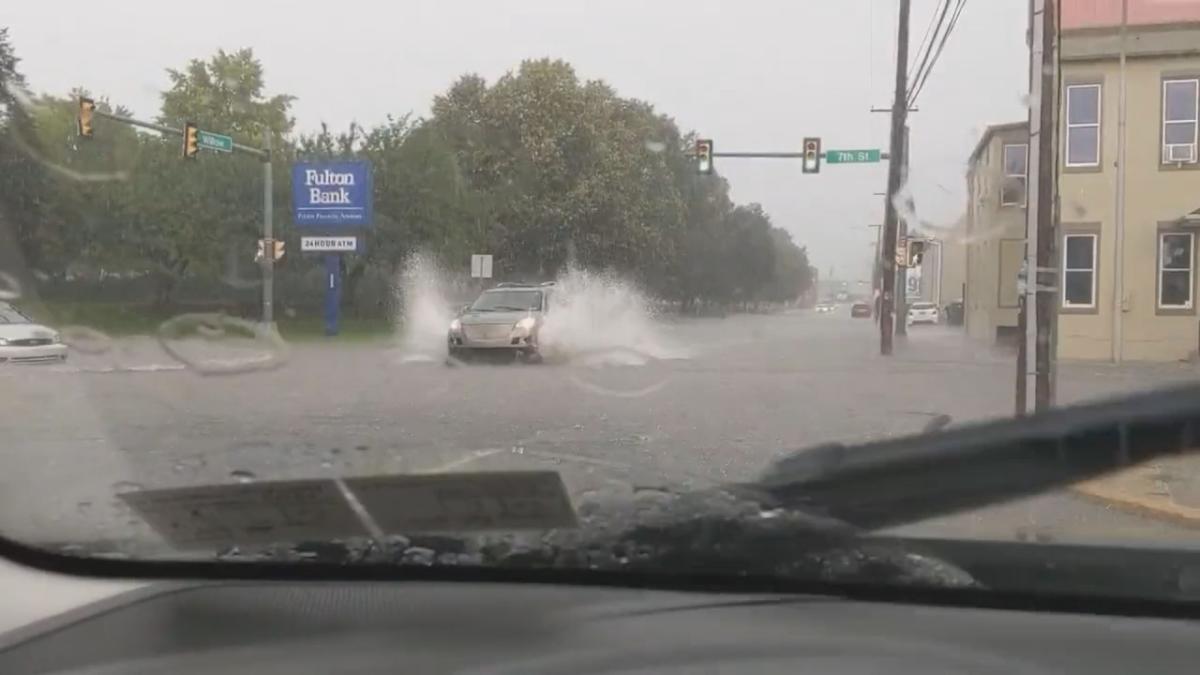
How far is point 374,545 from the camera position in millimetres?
3340

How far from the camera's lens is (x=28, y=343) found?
39.4ft

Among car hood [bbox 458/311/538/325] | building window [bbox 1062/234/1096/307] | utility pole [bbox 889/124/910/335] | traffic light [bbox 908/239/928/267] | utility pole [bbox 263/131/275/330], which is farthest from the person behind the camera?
utility pole [bbox 889/124/910/335]

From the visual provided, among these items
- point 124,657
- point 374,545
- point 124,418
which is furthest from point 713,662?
point 124,418

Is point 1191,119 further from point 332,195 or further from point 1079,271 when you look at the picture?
point 332,195

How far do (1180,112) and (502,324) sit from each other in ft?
30.6

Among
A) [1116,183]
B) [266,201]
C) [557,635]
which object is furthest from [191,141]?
[557,635]

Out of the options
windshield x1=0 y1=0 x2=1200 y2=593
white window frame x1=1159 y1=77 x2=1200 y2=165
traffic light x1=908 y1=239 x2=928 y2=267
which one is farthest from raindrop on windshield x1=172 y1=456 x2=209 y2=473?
traffic light x1=908 y1=239 x2=928 y2=267

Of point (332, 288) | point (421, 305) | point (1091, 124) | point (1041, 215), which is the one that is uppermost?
point (1091, 124)

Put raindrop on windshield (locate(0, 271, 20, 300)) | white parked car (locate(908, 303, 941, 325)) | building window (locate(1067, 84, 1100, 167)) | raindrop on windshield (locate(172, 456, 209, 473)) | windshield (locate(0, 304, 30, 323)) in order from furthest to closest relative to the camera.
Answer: white parked car (locate(908, 303, 941, 325)) → windshield (locate(0, 304, 30, 323)) → building window (locate(1067, 84, 1100, 167)) → raindrop on windshield (locate(0, 271, 20, 300)) → raindrop on windshield (locate(172, 456, 209, 473))

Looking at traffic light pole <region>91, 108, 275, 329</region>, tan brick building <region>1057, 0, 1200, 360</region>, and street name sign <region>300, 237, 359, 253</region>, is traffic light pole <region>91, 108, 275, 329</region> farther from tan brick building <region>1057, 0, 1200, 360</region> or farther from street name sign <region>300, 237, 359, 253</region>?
tan brick building <region>1057, 0, 1200, 360</region>

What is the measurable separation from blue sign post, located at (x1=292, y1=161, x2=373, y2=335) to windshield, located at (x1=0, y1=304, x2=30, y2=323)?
2345 millimetres

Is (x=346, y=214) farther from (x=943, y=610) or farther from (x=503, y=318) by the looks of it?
(x=943, y=610)

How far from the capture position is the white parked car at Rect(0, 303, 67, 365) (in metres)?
11.4

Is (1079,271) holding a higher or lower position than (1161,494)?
higher
